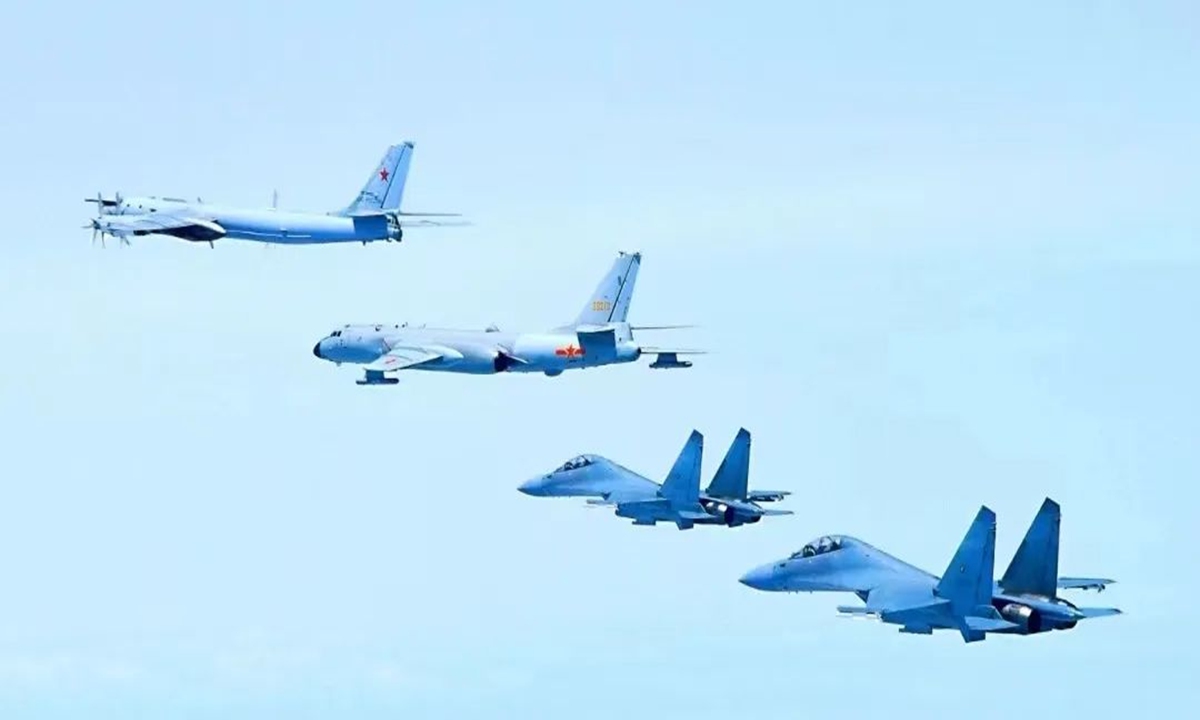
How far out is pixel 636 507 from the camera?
19688 cm

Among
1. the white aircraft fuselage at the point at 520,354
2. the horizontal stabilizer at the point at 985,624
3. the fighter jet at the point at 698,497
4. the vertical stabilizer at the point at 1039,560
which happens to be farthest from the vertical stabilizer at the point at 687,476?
the horizontal stabilizer at the point at 985,624

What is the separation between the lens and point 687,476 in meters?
194

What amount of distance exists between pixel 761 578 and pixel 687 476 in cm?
1126

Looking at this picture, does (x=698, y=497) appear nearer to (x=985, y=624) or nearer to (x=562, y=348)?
(x=562, y=348)

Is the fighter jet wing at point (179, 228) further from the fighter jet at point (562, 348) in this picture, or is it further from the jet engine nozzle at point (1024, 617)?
the jet engine nozzle at point (1024, 617)

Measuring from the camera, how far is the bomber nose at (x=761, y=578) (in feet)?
604

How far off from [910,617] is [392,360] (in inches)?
1599

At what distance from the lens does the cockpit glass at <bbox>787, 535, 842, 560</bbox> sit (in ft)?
602

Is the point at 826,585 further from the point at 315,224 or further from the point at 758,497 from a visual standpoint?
the point at 315,224

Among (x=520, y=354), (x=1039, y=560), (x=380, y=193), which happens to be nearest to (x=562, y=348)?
(x=520, y=354)

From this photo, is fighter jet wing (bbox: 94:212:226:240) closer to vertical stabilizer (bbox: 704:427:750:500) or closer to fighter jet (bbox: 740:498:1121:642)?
vertical stabilizer (bbox: 704:427:750:500)

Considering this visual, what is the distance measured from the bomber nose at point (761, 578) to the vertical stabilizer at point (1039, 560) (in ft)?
54.2

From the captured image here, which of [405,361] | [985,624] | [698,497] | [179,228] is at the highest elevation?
[179,228]

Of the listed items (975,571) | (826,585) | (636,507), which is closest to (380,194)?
(636,507)
